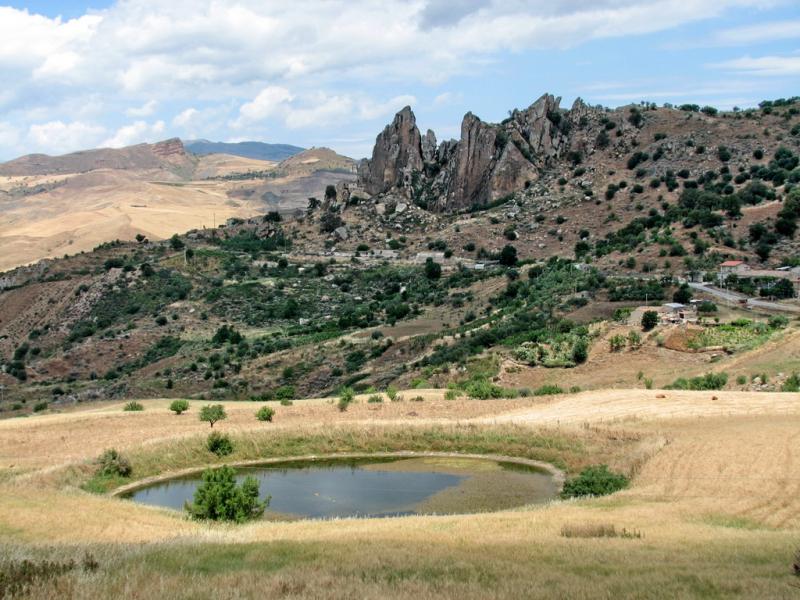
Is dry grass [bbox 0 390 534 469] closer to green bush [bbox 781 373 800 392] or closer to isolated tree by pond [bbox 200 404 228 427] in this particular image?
isolated tree by pond [bbox 200 404 228 427]

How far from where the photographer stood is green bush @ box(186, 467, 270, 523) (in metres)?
22.4

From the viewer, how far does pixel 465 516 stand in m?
20.5

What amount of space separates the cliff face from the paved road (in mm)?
52076

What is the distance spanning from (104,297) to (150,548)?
87.5m

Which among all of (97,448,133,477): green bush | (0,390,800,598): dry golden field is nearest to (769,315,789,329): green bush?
(0,390,800,598): dry golden field

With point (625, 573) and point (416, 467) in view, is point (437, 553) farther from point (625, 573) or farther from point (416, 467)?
point (416, 467)

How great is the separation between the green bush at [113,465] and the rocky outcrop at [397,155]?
94309 millimetres

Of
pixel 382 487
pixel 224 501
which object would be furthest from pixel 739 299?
pixel 224 501

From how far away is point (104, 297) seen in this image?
96.6 meters

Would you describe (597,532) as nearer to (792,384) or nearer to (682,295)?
(792,384)

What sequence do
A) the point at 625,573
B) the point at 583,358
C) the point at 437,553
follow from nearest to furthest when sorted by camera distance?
the point at 625,573 → the point at 437,553 → the point at 583,358

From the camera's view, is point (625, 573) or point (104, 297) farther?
point (104, 297)

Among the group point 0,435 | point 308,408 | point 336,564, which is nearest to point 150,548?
point 336,564

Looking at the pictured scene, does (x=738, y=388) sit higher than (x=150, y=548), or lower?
lower
